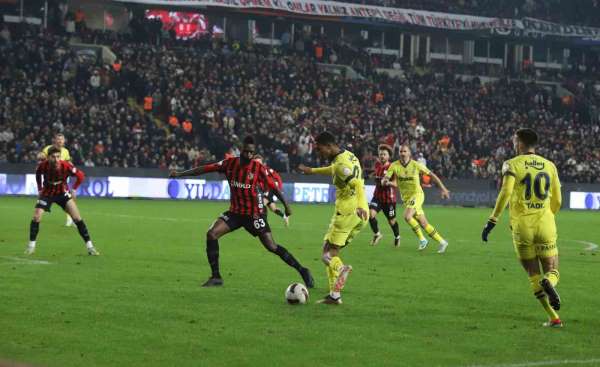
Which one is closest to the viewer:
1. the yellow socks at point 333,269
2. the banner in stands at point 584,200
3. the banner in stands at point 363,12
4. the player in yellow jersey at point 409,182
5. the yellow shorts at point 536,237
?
the yellow shorts at point 536,237

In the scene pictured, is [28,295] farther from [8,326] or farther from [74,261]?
[74,261]

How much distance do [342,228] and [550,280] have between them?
10.8 feet

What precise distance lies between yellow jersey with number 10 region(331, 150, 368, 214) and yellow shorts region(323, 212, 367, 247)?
0.09m

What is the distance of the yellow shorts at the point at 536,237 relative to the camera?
11.6m

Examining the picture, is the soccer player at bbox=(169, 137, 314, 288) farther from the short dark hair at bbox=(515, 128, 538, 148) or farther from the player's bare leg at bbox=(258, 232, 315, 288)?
the short dark hair at bbox=(515, 128, 538, 148)

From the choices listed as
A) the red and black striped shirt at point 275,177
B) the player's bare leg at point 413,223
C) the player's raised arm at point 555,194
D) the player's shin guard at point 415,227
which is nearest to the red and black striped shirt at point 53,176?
the red and black striped shirt at point 275,177

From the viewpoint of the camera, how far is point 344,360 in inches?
377

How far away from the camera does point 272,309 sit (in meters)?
12.9

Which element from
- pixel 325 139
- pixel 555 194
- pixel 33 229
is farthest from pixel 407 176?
pixel 555 194

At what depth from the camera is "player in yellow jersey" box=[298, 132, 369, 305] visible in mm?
13680

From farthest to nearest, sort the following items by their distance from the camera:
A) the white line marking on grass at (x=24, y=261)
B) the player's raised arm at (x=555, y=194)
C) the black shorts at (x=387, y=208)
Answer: the black shorts at (x=387, y=208)
the white line marking on grass at (x=24, y=261)
the player's raised arm at (x=555, y=194)

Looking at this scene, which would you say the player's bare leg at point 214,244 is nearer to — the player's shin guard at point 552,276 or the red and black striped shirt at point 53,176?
the player's shin guard at point 552,276

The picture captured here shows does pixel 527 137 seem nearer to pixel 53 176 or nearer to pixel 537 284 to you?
pixel 537 284

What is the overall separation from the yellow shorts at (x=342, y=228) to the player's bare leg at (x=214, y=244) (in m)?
1.86
